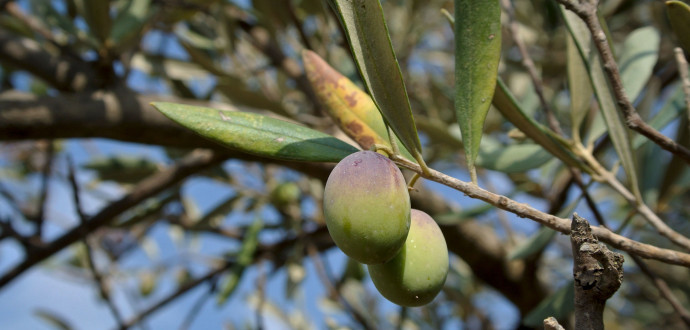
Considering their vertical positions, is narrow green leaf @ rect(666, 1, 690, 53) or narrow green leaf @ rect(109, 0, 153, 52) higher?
narrow green leaf @ rect(666, 1, 690, 53)

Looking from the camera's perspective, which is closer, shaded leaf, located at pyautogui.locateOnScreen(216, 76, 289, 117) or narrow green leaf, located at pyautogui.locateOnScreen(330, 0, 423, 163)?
narrow green leaf, located at pyautogui.locateOnScreen(330, 0, 423, 163)

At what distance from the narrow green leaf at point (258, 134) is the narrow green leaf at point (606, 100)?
337 mm

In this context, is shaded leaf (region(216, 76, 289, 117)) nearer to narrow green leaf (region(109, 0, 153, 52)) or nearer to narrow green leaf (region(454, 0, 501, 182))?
narrow green leaf (region(109, 0, 153, 52))

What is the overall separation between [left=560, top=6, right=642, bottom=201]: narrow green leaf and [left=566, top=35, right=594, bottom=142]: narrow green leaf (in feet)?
0.34

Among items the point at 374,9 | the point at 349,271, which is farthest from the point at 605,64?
the point at 349,271

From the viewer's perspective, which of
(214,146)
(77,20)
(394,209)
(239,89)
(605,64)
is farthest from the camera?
(77,20)

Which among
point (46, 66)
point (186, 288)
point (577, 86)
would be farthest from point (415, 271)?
point (186, 288)

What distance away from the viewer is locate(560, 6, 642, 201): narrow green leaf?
72 centimetres

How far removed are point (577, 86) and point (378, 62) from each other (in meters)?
0.49

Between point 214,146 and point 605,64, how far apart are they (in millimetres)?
768

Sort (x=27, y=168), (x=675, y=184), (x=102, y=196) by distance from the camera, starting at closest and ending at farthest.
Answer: (x=675, y=184), (x=102, y=196), (x=27, y=168)

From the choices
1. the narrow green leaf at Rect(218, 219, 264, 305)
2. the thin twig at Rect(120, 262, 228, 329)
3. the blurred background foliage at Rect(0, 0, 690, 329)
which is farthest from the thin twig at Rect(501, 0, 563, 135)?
the thin twig at Rect(120, 262, 228, 329)

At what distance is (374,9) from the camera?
0.48 metres

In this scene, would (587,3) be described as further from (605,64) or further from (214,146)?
(214,146)
